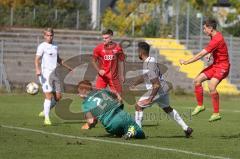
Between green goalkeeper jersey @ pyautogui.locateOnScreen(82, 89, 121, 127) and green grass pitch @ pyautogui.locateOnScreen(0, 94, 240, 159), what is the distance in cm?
42

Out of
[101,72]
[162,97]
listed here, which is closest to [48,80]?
[101,72]

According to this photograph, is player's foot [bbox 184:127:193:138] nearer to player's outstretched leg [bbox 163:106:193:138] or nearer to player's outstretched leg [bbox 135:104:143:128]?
player's outstretched leg [bbox 163:106:193:138]

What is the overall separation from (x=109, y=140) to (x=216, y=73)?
2.64 m

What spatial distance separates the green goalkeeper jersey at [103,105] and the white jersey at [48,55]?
3.29m

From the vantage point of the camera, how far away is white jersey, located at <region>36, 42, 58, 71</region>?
60.8 ft

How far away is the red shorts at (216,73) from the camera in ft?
50.8

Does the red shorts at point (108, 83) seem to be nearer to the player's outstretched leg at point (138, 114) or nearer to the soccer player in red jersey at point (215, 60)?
the player's outstretched leg at point (138, 114)

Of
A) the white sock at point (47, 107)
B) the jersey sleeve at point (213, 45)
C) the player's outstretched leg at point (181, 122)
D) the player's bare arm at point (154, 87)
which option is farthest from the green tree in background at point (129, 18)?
the player's bare arm at point (154, 87)

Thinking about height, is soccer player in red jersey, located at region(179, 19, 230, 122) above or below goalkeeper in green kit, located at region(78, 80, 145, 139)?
above

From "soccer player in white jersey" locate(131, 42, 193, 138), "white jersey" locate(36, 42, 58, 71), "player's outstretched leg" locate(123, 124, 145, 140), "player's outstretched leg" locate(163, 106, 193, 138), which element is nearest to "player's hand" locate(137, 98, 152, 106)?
"soccer player in white jersey" locate(131, 42, 193, 138)

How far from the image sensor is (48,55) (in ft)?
61.1

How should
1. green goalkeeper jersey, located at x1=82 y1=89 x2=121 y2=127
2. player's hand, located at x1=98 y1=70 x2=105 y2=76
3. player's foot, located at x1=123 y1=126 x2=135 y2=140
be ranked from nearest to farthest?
player's foot, located at x1=123 y1=126 x2=135 y2=140 → green goalkeeper jersey, located at x1=82 y1=89 x2=121 y2=127 → player's hand, located at x1=98 y1=70 x2=105 y2=76

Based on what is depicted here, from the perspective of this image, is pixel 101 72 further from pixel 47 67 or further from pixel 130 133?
pixel 130 133

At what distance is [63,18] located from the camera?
52.4 m
